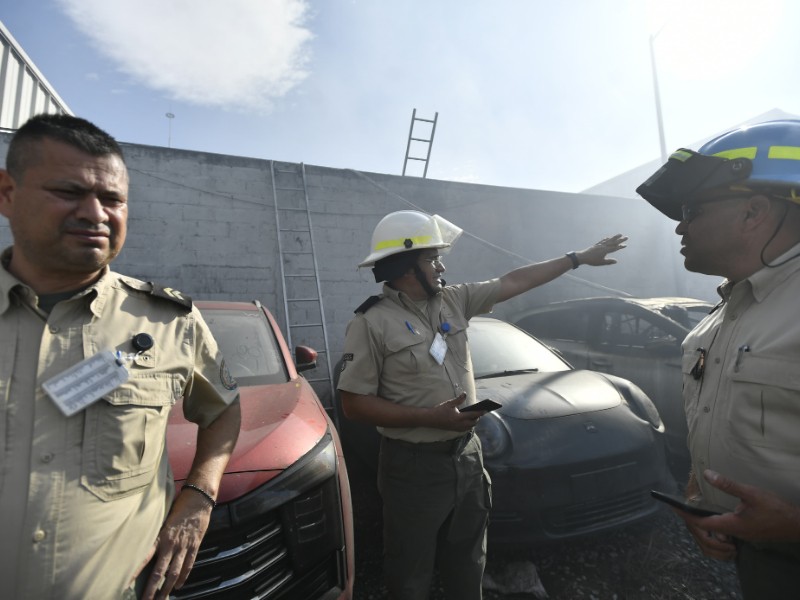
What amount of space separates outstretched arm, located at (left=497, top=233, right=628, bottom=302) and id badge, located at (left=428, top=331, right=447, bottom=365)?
462mm

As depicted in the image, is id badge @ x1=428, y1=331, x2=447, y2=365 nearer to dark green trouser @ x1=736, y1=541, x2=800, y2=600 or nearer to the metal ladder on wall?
dark green trouser @ x1=736, y1=541, x2=800, y2=600

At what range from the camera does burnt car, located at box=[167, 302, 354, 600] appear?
137cm

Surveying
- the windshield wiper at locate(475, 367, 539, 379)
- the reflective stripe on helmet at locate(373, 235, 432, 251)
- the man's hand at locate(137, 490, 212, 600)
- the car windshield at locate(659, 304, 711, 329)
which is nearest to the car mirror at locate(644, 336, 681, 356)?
the car windshield at locate(659, 304, 711, 329)

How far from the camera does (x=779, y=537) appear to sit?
90 centimetres

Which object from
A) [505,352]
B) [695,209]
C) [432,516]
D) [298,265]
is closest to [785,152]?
[695,209]

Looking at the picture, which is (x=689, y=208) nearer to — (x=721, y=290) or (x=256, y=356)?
(x=721, y=290)

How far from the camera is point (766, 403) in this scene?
99 cm

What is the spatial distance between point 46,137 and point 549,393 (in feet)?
8.70

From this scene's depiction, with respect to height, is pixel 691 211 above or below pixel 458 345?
above

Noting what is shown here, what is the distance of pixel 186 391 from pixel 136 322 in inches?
9.7

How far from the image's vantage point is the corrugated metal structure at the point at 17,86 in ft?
14.6

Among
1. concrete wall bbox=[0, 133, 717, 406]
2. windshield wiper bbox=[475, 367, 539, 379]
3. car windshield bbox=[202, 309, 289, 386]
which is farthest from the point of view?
concrete wall bbox=[0, 133, 717, 406]

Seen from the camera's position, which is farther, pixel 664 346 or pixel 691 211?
pixel 664 346

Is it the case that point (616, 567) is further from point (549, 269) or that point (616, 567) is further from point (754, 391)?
point (754, 391)
